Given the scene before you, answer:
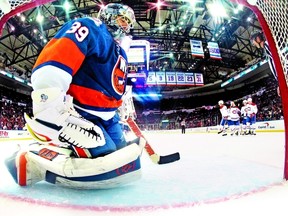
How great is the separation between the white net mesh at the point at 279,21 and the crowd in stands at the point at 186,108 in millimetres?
4973

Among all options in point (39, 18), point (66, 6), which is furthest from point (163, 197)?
point (39, 18)

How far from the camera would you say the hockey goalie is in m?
0.71

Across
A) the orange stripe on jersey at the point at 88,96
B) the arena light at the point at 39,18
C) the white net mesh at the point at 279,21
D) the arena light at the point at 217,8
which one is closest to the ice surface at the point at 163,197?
the orange stripe on jersey at the point at 88,96

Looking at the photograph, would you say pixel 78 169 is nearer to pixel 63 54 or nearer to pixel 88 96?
pixel 88 96

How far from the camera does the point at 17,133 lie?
256 inches

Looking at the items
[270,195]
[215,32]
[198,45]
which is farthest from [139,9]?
[270,195]

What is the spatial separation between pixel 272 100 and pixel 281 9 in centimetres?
955

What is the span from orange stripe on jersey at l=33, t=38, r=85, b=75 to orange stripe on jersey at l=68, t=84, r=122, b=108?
0.61ft

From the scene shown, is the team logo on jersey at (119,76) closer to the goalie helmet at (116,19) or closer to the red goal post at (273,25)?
the goalie helmet at (116,19)

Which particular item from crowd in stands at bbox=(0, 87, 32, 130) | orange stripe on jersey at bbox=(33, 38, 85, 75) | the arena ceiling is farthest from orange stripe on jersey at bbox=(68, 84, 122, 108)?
crowd in stands at bbox=(0, 87, 32, 130)

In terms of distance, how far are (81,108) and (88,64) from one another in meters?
0.17

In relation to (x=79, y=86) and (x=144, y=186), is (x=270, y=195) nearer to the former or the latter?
(x=144, y=186)

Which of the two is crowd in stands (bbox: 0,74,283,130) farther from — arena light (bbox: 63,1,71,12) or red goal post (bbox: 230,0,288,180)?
red goal post (bbox: 230,0,288,180)

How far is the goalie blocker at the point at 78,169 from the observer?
2.79 ft
